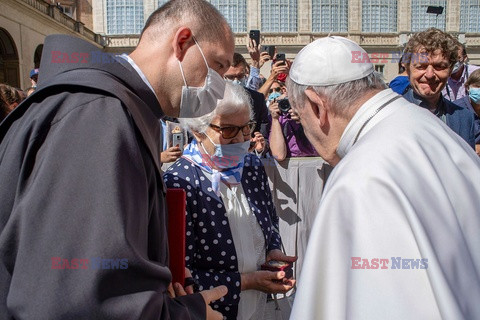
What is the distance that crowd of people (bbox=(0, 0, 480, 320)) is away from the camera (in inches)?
39.1

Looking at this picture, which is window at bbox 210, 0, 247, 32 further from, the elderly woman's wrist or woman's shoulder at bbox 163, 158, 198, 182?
the elderly woman's wrist

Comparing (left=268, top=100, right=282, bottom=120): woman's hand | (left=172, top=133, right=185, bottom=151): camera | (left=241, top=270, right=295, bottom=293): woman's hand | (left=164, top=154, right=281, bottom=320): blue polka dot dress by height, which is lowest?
(left=241, top=270, right=295, bottom=293): woman's hand

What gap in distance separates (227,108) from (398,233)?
1.35 metres

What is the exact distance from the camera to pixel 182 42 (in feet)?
4.93

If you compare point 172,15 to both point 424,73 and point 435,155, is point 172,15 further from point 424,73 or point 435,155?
point 424,73

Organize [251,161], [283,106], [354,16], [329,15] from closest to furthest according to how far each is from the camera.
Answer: [251,161] → [283,106] → [329,15] → [354,16]

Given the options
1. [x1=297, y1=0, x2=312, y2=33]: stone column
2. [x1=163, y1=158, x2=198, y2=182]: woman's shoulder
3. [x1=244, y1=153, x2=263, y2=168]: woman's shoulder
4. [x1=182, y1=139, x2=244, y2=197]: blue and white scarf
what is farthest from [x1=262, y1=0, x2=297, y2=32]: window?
[x1=163, y1=158, x2=198, y2=182]: woman's shoulder

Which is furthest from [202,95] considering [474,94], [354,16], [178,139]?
[354,16]

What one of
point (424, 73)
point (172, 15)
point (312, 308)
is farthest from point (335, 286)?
point (424, 73)

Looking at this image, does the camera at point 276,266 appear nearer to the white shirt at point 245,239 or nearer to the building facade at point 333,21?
the white shirt at point 245,239

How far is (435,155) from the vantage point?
140 centimetres

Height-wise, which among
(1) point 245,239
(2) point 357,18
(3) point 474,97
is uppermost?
(2) point 357,18

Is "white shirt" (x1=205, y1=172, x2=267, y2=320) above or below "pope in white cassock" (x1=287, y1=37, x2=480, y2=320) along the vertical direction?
below

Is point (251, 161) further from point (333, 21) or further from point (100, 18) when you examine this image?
point (100, 18)
